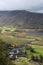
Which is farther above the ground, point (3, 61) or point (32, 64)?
point (3, 61)

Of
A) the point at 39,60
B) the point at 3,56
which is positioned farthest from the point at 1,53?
the point at 39,60

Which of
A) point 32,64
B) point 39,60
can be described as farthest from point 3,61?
point 39,60

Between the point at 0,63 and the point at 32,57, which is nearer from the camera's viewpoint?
the point at 0,63

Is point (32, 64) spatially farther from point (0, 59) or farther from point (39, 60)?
point (0, 59)

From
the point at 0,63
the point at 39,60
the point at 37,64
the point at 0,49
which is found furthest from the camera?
the point at 39,60

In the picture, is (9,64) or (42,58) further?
(42,58)

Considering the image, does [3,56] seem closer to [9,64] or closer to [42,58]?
[9,64]

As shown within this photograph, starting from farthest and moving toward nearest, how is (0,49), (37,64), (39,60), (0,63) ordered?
(39,60) → (37,64) → (0,49) → (0,63)

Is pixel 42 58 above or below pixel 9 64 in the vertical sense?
below

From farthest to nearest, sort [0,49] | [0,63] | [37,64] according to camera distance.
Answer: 1. [37,64]
2. [0,49]
3. [0,63]
